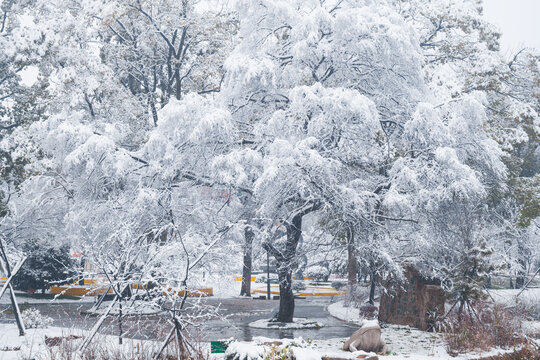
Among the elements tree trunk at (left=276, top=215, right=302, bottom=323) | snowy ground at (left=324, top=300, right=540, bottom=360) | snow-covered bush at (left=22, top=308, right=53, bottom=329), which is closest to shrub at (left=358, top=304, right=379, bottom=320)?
snowy ground at (left=324, top=300, right=540, bottom=360)

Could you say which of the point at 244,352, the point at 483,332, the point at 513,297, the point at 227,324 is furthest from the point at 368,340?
the point at 513,297

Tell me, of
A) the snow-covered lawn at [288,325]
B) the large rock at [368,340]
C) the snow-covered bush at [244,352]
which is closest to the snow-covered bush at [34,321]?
the snow-covered lawn at [288,325]

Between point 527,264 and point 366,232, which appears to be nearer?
point 366,232

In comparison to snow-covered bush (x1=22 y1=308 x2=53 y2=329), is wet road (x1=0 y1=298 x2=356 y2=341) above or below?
below

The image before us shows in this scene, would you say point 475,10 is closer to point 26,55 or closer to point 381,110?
point 381,110

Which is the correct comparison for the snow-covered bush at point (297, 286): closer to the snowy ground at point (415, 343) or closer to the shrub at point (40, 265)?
the shrub at point (40, 265)

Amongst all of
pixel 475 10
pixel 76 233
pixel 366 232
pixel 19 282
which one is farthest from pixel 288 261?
pixel 19 282

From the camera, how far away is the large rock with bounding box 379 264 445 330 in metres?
15.6

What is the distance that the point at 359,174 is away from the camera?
55.3 ft

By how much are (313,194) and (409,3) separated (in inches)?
498

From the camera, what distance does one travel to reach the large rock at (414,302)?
15648 millimetres

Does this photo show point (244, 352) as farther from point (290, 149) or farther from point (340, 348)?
point (290, 149)

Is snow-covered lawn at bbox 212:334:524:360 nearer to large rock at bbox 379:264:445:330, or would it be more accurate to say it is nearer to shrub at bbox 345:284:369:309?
large rock at bbox 379:264:445:330

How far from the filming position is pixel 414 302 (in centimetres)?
1627
